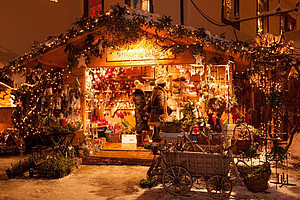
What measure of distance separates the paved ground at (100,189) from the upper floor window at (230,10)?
894cm

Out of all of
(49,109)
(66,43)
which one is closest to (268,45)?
(66,43)

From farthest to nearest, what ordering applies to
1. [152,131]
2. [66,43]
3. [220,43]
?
[152,131] < [66,43] < [220,43]

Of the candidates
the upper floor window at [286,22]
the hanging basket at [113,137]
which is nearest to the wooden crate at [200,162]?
the hanging basket at [113,137]

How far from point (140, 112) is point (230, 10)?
7707 millimetres

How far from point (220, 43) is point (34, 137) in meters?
7.72

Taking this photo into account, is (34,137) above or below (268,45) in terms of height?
below

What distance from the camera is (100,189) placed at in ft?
22.1

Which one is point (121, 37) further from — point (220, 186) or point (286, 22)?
Answer: point (286, 22)

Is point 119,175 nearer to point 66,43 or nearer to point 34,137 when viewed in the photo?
point 66,43

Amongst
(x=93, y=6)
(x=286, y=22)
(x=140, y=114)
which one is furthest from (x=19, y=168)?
(x=286, y=22)

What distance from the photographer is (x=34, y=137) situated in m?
11.7

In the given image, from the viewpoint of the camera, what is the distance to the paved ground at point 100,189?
6141 mm

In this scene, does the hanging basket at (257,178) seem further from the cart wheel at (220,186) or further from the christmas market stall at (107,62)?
the christmas market stall at (107,62)

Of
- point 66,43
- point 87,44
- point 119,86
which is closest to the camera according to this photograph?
point 66,43
